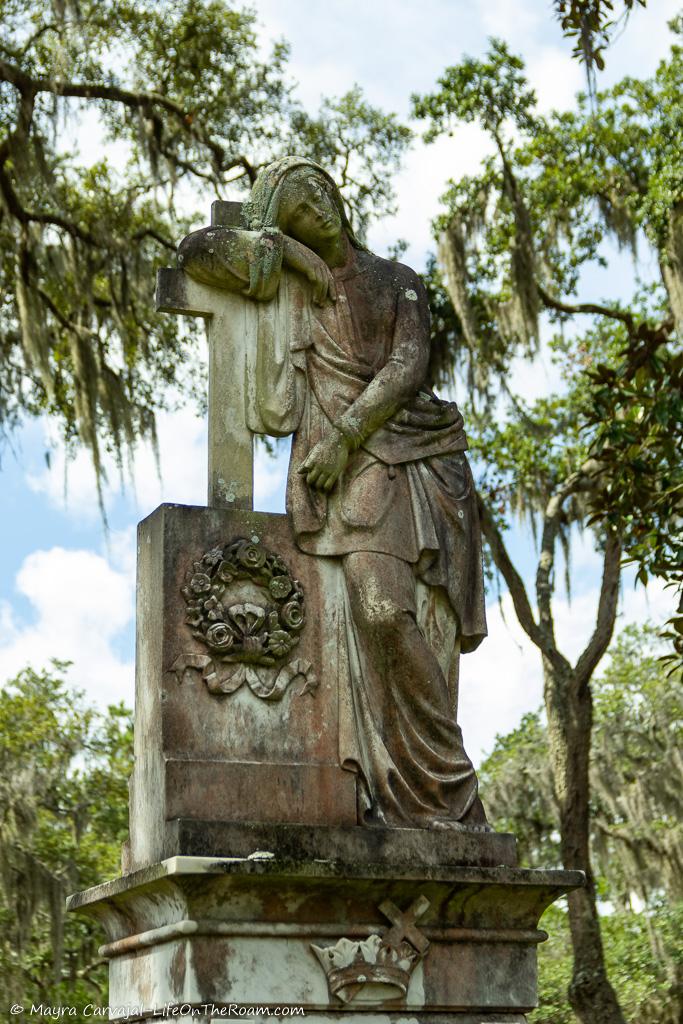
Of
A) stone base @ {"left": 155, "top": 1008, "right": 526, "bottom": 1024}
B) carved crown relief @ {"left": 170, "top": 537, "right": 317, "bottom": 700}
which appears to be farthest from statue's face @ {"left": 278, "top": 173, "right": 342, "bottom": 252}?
stone base @ {"left": 155, "top": 1008, "right": 526, "bottom": 1024}

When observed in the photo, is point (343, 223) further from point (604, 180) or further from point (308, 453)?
point (604, 180)

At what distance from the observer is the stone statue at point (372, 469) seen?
5.43m

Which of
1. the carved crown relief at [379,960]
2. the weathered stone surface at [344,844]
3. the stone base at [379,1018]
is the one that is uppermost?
the weathered stone surface at [344,844]

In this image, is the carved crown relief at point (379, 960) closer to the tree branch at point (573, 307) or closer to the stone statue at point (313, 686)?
the stone statue at point (313, 686)

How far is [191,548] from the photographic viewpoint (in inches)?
213

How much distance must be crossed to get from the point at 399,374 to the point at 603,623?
9092 millimetres

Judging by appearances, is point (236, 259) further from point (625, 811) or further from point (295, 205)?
point (625, 811)

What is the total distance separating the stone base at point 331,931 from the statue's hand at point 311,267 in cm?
217

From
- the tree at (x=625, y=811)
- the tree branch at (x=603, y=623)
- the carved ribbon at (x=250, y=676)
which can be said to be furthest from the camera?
the tree at (x=625, y=811)

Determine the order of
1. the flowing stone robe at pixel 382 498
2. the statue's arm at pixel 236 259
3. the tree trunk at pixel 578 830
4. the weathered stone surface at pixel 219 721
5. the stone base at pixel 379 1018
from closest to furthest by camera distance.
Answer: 1. the stone base at pixel 379 1018
2. the weathered stone surface at pixel 219 721
3. the flowing stone robe at pixel 382 498
4. the statue's arm at pixel 236 259
5. the tree trunk at pixel 578 830

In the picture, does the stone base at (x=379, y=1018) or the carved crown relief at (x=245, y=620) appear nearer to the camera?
the stone base at (x=379, y=1018)

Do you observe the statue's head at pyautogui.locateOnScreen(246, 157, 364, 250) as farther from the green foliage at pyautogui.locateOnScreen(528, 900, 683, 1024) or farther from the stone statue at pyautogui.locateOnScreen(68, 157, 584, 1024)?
the green foliage at pyautogui.locateOnScreen(528, 900, 683, 1024)

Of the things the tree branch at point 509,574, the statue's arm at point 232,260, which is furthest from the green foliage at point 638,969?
the statue's arm at point 232,260

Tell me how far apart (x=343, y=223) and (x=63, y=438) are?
11490mm
